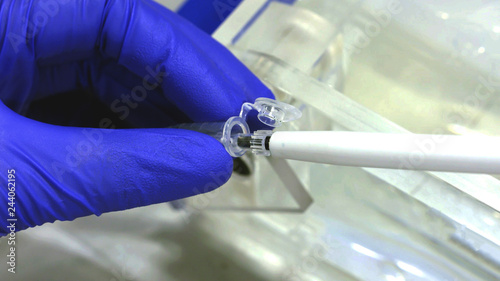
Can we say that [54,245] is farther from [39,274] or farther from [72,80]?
[72,80]

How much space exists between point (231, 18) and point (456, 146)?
1.85 ft

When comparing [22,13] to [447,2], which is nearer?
[22,13]

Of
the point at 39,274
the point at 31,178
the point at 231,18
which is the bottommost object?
the point at 39,274

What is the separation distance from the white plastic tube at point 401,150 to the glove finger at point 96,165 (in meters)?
0.15

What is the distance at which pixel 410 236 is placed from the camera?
708 mm

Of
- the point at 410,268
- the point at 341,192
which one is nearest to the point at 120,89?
the point at 341,192

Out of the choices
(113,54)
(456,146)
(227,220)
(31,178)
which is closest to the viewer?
(456,146)

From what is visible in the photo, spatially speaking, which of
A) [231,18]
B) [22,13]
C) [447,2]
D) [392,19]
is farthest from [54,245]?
[447,2]

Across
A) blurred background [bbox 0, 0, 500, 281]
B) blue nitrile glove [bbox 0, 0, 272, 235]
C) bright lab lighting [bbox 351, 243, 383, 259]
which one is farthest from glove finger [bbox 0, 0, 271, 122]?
bright lab lighting [bbox 351, 243, 383, 259]

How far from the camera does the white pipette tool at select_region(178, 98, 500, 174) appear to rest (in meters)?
0.34

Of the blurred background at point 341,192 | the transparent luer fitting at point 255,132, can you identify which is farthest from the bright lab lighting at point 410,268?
the transparent luer fitting at point 255,132

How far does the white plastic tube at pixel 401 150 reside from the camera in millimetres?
344

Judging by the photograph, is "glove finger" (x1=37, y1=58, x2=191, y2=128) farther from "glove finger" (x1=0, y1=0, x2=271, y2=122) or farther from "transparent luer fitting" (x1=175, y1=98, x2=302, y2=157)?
Result: "transparent luer fitting" (x1=175, y1=98, x2=302, y2=157)

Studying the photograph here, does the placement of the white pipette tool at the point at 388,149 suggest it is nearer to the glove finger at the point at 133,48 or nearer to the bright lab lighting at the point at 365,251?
the glove finger at the point at 133,48
